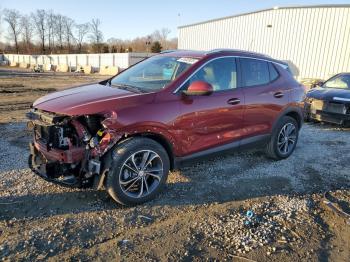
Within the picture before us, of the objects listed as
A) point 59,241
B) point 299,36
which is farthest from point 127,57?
point 59,241

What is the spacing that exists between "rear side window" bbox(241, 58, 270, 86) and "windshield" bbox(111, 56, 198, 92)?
3.31ft

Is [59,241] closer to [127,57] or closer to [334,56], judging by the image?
[334,56]

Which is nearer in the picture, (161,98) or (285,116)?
(161,98)

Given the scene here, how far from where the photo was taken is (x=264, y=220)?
3.96m

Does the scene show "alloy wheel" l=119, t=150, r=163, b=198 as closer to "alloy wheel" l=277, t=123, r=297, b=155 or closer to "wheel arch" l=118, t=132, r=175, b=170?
"wheel arch" l=118, t=132, r=175, b=170

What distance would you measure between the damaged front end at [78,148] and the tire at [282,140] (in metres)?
3.24

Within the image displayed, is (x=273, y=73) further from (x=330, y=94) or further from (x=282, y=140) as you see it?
(x=330, y=94)

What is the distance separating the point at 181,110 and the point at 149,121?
51cm

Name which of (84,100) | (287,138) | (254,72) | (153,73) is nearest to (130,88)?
(153,73)

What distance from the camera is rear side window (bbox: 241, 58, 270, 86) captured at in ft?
17.2

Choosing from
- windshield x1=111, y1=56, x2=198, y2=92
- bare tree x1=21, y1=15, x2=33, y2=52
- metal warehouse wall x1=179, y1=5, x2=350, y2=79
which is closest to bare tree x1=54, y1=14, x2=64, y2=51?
bare tree x1=21, y1=15, x2=33, y2=52

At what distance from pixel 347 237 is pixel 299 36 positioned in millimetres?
20936

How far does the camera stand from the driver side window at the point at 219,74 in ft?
15.0

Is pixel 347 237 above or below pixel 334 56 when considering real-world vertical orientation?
below
